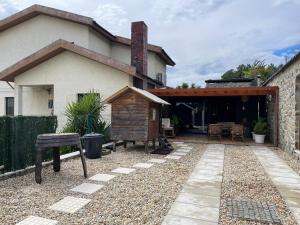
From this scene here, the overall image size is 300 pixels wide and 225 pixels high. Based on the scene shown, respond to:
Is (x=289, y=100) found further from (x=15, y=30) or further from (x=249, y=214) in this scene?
(x=15, y=30)

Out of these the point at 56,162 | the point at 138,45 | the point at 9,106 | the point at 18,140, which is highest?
the point at 138,45

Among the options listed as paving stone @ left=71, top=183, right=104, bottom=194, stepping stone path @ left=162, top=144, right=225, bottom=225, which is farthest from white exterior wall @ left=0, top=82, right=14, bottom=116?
stepping stone path @ left=162, top=144, right=225, bottom=225

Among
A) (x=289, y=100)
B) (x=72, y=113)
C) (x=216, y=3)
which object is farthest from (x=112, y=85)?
(x=289, y=100)

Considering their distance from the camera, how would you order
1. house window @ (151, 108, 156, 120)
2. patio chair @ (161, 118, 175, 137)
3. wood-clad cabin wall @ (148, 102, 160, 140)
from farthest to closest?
patio chair @ (161, 118, 175, 137) → house window @ (151, 108, 156, 120) → wood-clad cabin wall @ (148, 102, 160, 140)

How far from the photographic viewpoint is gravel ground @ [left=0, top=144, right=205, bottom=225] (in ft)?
12.3

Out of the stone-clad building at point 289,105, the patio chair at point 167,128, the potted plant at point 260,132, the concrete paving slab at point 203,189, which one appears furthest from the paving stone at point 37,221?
the potted plant at point 260,132

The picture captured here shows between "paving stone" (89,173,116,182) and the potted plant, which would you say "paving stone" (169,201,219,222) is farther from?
the potted plant

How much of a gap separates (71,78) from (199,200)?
10.5 m

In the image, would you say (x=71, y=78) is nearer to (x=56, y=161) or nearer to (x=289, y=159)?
(x=56, y=161)

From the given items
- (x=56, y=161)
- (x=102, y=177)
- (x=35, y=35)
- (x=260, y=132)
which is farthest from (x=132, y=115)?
(x=35, y=35)

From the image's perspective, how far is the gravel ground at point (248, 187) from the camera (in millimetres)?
3959

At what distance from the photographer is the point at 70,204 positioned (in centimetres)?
421

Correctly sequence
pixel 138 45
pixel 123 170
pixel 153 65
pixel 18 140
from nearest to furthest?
pixel 18 140
pixel 123 170
pixel 138 45
pixel 153 65

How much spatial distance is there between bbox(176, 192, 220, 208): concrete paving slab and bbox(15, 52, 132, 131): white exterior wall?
8.33 metres
